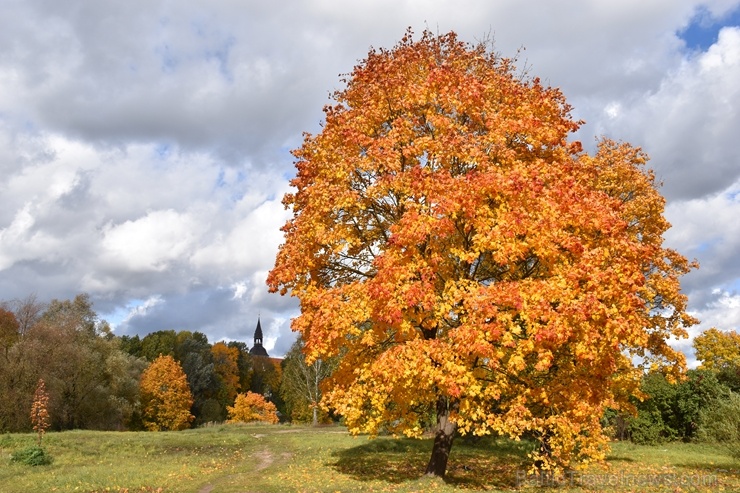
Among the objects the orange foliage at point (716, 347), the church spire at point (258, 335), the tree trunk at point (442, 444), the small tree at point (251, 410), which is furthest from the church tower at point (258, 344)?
the tree trunk at point (442, 444)

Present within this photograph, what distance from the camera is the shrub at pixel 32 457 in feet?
71.8

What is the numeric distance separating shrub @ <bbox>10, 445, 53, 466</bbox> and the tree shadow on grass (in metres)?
12.4

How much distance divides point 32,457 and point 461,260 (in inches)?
799

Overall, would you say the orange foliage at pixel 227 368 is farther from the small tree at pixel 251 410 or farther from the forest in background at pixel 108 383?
the forest in background at pixel 108 383

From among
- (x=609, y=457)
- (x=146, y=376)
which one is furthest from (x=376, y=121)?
(x=146, y=376)

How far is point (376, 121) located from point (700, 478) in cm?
1618

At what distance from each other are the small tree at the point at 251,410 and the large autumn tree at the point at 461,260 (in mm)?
57881

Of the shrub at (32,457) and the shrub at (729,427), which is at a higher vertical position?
the shrub at (729,427)

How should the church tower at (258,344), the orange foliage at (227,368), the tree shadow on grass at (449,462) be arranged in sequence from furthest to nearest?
1. the church tower at (258,344)
2. the orange foliage at (227,368)
3. the tree shadow on grass at (449,462)

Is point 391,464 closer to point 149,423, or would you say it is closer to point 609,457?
point 609,457

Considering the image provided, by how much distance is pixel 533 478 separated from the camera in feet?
58.0

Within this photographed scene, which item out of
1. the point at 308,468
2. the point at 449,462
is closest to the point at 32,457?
the point at 308,468

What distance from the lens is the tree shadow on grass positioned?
1802cm

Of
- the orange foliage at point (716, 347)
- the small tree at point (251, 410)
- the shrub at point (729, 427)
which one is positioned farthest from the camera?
the small tree at point (251, 410)
